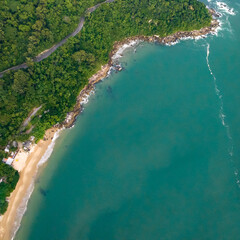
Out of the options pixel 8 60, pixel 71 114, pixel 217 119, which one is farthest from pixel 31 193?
pixel 217 119

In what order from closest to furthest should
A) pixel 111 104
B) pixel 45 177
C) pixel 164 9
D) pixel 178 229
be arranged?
pixel 178 229
pixel 45 177
pixel 111 104
pixel 164 9

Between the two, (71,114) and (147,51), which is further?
(147,51)

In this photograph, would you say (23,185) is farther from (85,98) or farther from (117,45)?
(117,45)

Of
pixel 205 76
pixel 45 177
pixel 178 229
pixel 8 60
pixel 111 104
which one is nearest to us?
pixel 178 229

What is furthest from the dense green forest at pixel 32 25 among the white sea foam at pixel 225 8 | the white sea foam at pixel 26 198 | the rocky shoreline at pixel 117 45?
the white sea foam at pixel 225 8

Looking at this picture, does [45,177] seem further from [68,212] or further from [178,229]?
[178,229]

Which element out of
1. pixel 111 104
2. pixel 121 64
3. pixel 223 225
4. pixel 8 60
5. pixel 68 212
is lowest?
pixel 223 225

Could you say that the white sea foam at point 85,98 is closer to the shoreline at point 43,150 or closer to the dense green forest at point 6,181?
the shoreline at point 43,150

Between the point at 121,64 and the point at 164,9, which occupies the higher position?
the point at 164,9
